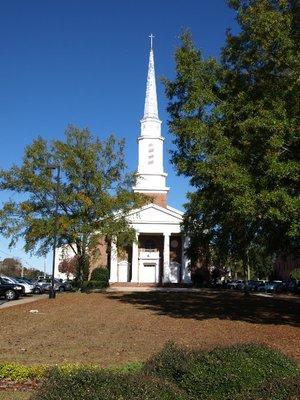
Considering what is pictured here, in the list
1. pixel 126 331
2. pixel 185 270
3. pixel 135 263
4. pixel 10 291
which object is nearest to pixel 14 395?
pixel 126 331

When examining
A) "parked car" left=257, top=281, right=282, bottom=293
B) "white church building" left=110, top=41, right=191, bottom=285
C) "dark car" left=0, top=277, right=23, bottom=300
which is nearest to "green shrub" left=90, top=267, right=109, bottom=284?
"white church building" left=110, top=41, right=191, bottom=285

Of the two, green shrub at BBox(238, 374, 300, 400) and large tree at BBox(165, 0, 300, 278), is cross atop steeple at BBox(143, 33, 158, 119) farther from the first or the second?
green shrub at BBox(238, 374, 300, 400)

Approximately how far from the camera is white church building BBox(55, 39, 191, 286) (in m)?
62.2

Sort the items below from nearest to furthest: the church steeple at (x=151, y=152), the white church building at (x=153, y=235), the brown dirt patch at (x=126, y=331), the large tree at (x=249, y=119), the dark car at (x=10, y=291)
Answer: the brown dirt patch at (x=126, y=331), the large tree at (x=249, y=119), the dark car at (x=10, y=291), the white church building at (x=153, y=235), the church steeple at (x=151, y=152)

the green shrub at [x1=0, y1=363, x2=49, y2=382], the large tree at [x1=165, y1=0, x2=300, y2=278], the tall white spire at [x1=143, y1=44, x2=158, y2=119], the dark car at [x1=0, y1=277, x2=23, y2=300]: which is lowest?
the green shrub at [x1=0, y1=363, x2=49, y2=382]

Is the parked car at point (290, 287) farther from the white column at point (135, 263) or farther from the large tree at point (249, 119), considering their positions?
the large tree at point (249, 119)

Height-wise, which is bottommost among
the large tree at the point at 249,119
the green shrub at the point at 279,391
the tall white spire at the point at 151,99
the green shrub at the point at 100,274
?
the green shrub at the point at 279,391

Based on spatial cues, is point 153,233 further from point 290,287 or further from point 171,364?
point 171,364

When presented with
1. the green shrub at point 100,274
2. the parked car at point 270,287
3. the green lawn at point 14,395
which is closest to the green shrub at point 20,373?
the green lawn at point 14,395

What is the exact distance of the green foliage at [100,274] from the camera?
58925 mm

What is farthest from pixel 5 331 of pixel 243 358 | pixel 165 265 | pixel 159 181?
pixel 159 181

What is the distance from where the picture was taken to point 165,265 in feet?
203

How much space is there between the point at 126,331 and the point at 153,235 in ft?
162

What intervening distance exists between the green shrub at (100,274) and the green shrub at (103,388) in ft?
176
